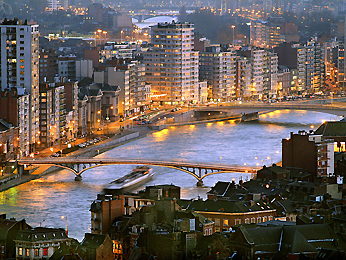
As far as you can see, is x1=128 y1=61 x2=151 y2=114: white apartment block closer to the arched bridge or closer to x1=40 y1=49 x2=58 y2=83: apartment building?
the arched bridge

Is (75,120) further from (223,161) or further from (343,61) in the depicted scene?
(343,61)

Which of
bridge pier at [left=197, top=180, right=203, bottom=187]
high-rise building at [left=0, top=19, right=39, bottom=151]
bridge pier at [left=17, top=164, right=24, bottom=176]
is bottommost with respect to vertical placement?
bridge pier at [left=197, top=180, right=203, bottom=187]

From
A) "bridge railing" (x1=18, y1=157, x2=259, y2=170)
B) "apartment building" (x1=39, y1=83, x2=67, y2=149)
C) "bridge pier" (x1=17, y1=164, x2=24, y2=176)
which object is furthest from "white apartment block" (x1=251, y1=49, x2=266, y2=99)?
"bridge pier" (x1=17, y1=164, x2=24, y2=176)

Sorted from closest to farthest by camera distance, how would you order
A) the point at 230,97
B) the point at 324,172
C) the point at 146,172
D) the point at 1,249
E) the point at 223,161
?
the point at 1,249
the point at 324,172
the point at 146,172
the point at 223,161
the point at 230,97

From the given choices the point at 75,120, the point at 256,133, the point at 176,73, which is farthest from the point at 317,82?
the point at 75,120

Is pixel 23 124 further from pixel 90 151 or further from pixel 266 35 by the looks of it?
pixel 266 35

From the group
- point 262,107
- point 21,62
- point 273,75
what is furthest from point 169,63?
point 21,62
